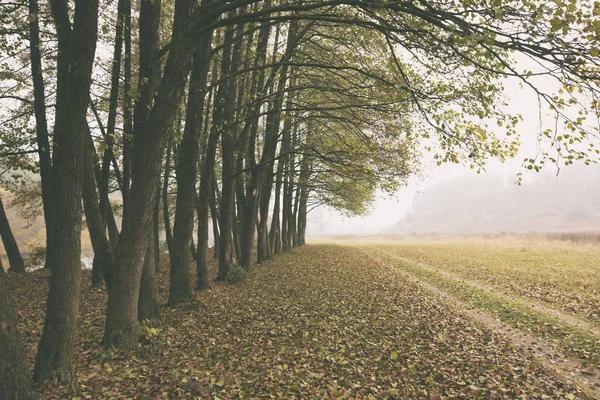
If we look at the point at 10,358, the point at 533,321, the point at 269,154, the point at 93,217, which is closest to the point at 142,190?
the point at 10,358

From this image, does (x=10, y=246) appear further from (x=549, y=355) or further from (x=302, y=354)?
(x=549, y=355)

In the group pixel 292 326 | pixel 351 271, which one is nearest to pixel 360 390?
pixel 292 326

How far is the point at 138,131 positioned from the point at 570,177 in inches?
8808

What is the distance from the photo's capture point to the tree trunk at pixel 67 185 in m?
4.91

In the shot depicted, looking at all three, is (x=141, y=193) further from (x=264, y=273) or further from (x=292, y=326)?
(x=264, y=273)

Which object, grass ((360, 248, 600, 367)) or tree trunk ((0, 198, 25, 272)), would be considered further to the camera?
tree trunk ((0, 198, 25, 272))

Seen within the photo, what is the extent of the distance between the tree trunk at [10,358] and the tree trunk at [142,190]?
7.34 feet

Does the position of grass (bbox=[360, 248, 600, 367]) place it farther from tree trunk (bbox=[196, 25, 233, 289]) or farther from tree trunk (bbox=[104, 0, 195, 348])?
tree trunk (bbox=[196, 25, 233, 289])

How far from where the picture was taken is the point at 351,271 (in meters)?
17.7

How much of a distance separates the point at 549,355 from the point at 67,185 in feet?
30.1

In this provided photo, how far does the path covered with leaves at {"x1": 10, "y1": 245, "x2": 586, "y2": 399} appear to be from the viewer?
5.32 metres

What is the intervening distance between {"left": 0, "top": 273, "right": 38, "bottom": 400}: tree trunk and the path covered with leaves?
2.57 ft

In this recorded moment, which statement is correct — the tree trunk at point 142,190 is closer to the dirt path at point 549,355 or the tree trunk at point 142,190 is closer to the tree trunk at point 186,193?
the tree trunk at point 186,193

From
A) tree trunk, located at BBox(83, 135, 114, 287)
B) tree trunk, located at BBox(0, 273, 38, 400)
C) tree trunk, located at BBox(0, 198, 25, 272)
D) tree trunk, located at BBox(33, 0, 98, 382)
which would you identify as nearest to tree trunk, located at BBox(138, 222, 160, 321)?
tree trunk, located at BBox(83, 135, 114, 287)
